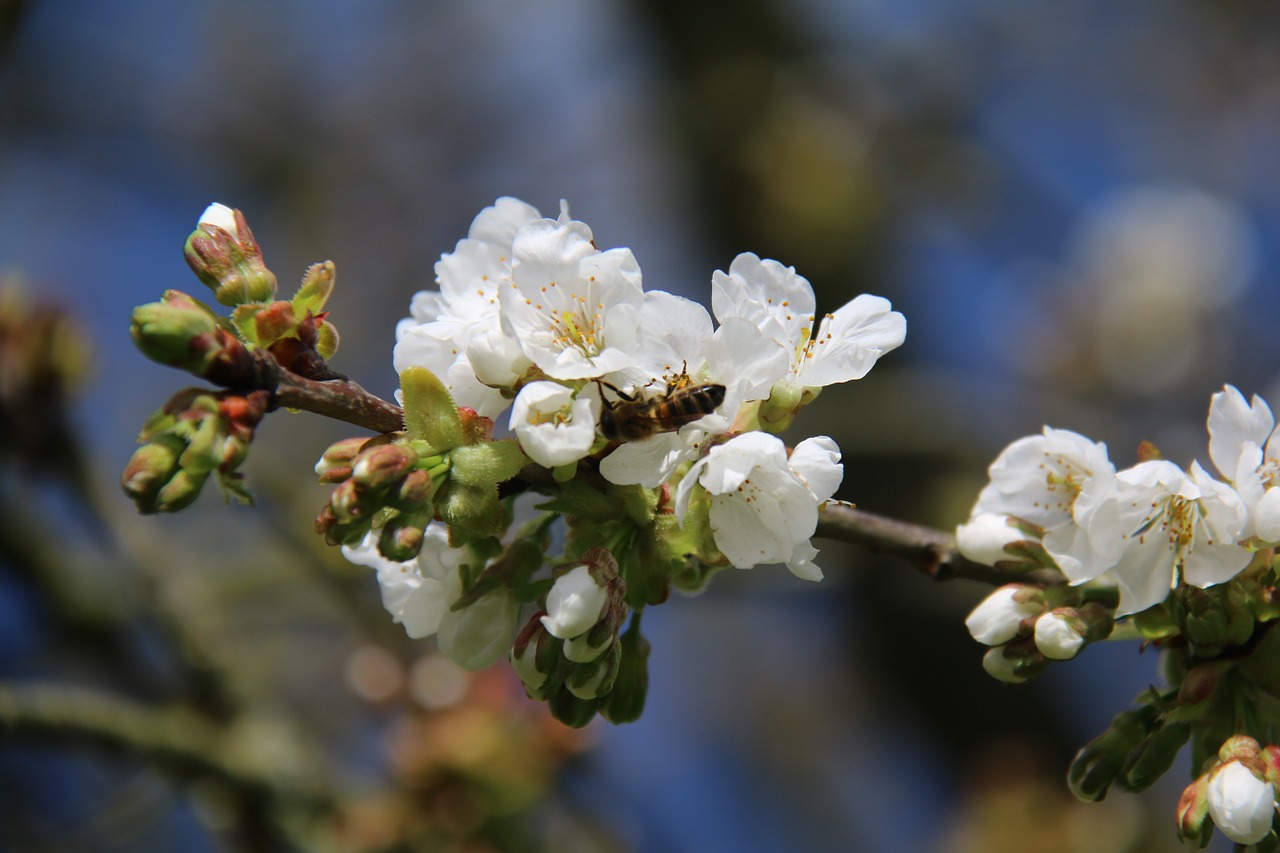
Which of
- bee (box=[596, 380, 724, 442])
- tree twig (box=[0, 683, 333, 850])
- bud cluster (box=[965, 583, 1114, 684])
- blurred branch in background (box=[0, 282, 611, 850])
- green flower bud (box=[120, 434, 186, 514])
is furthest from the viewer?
blurred branch in background (box=[0, 282, 611, 850])

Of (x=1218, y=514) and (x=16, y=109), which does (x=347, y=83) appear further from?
(x=1218, y=514)

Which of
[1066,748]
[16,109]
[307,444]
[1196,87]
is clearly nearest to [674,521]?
[1066,748]

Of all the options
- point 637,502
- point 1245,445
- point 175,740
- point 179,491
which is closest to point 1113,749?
point 1245,445

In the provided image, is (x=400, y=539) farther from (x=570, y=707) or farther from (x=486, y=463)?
(x=570, y=707)

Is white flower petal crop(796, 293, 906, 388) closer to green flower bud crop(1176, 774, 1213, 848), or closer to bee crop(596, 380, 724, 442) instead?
bee crop(596, 380, 724, 442)

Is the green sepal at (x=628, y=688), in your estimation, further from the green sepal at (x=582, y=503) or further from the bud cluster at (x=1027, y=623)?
the bud cluster at (x=1027, y=623)

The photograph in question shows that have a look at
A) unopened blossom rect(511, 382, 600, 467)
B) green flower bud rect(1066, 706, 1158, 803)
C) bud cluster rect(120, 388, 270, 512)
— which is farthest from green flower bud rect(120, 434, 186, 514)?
green flower bud rect(1066, 706, 1158, 803)
